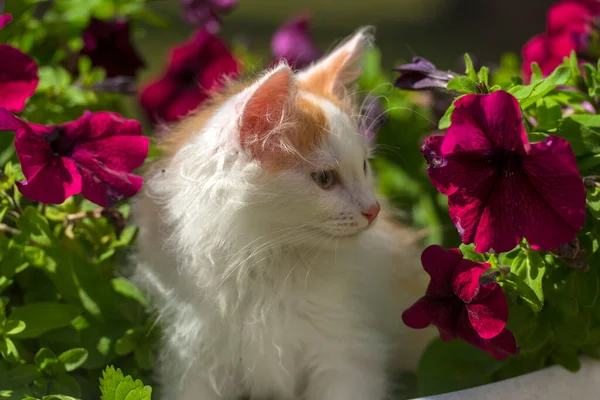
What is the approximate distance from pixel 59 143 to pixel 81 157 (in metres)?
0.04

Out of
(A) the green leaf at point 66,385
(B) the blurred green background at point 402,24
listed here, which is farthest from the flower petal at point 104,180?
(B) the blurred green background at point 402,24

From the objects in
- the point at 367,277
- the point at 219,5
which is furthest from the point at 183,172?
the point at 219,5

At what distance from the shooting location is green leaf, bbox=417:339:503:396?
0.87 meters

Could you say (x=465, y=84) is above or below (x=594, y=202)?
above

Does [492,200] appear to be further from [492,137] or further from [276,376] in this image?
[276,376]

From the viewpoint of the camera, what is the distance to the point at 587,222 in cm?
78

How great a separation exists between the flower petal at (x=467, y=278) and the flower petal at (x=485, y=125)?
126mm

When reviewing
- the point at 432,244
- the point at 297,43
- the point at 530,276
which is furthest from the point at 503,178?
the point at 297,43

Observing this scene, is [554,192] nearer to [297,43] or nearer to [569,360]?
[569,360]

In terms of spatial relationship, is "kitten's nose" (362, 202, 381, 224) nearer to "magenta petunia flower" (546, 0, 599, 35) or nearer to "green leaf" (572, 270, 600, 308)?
"green leaf" (572, 270, 600, 308)

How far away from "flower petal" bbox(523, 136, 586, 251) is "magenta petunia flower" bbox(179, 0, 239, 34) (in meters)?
0.84

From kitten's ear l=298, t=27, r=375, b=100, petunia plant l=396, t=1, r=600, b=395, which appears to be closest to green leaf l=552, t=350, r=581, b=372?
petunia plant l=396, t=1, r=600, b=395

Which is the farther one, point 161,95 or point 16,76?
point 161,95

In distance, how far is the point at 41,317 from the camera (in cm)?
82
